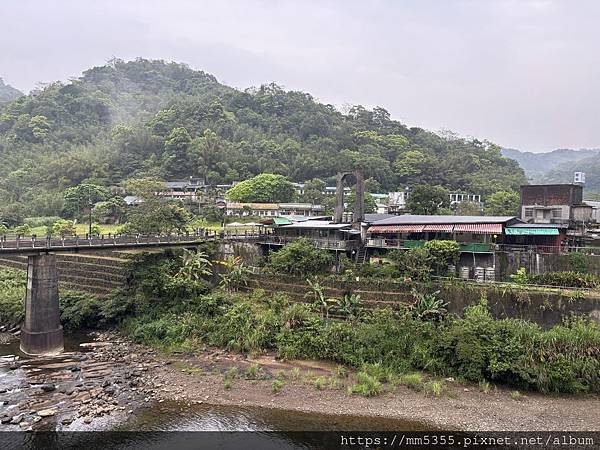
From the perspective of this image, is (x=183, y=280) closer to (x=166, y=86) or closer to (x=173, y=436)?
(x=173, y=436)

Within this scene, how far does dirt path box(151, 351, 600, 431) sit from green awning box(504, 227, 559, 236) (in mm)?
14084

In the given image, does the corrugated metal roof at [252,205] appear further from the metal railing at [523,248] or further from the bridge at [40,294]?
the bridge at [40,294]

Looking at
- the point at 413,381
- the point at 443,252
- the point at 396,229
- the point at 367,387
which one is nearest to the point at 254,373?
the point at 367,387

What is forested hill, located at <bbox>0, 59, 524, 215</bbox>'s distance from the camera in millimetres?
86625

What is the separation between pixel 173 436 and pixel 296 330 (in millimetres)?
11171

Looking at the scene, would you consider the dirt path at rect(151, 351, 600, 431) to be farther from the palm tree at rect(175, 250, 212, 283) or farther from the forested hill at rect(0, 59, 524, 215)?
the forested hill at rect(0, 59, 524, 215)

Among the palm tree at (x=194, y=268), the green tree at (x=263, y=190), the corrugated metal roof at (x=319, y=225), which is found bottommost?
the palm tree at (x=194, y=268)

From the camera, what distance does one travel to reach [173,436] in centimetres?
1980

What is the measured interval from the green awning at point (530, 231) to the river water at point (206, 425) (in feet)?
64.3

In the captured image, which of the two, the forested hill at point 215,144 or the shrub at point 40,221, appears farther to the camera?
the forested hill at point 215,144

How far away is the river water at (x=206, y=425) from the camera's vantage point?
63.5ft

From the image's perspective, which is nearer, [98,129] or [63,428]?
[63,428]

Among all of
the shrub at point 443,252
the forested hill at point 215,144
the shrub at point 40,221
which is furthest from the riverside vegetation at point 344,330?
the forested hill at point 215,144

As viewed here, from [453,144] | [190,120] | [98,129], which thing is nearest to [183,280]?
[190,120]
